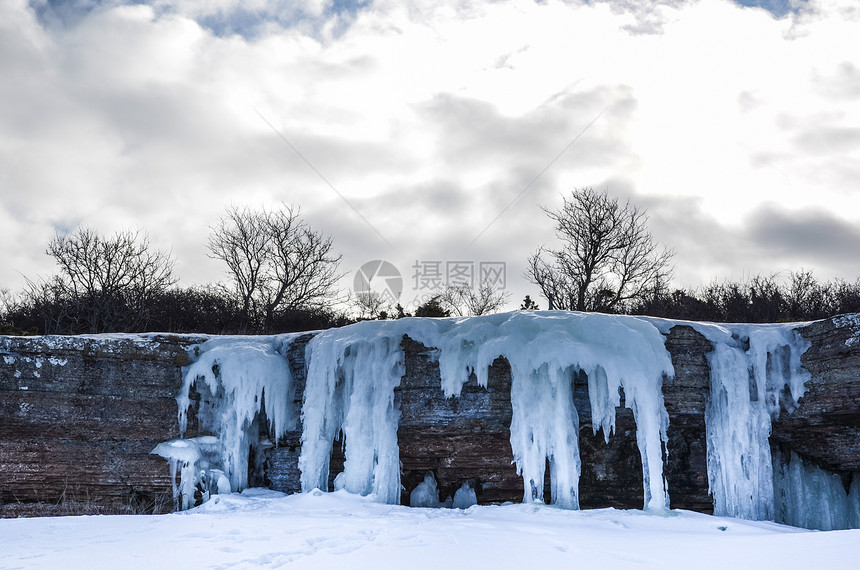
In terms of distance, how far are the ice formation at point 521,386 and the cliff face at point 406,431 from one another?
0.66ft

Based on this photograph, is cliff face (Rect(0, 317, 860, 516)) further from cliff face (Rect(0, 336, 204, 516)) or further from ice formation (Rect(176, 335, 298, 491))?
ice formation (Rect(176, 335, 298, 491))

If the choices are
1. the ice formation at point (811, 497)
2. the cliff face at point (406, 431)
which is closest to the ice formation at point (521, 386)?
the cliff face at point (406, 431)

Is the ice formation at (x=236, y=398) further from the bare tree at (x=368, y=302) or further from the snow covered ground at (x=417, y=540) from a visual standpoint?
the bare tree at (x=368, y=302)

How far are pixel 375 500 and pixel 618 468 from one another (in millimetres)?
2798

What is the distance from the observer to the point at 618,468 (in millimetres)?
7387

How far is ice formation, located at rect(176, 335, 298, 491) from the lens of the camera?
25.7 feet

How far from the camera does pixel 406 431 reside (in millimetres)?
7520

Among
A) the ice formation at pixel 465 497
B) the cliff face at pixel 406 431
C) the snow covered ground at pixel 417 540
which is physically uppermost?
the cliff face at pixel 406 431

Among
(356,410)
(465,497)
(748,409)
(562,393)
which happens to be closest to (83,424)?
(356,410)

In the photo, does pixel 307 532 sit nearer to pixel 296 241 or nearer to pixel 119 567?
pixel 119 567

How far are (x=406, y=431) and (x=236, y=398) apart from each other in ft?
7.10

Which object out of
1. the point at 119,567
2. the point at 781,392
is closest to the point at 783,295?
the point at 781,392

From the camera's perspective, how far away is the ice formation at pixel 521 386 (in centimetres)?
696

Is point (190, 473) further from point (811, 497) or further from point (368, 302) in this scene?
point (368, 302)
